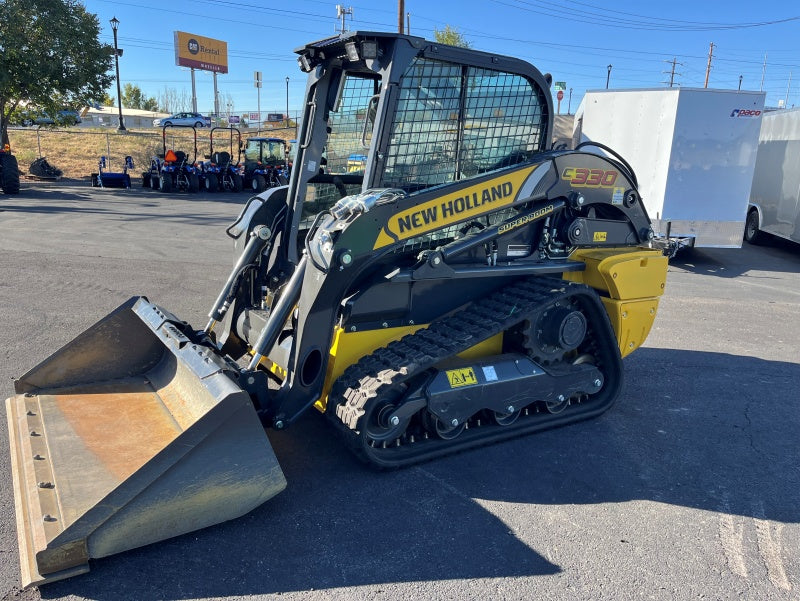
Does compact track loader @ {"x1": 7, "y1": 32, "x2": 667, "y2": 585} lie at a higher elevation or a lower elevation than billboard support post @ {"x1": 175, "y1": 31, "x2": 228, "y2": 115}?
lower

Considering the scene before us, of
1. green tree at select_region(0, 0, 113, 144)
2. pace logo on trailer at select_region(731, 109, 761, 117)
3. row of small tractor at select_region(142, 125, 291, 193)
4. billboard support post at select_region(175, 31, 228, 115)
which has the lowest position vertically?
row of small tractor at select_region(142, 125, 291, 193)

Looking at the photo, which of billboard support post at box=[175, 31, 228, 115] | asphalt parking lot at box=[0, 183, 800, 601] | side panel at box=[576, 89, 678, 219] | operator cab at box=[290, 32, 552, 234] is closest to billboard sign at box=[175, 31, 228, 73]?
billboard support post at box=[175, 31, 228, 115]

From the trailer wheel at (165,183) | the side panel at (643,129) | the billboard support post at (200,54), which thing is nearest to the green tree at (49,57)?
the trailer wheel at (165,183)

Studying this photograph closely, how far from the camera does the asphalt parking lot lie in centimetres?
285

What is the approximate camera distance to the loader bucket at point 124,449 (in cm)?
278

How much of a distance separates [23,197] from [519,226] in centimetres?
1793

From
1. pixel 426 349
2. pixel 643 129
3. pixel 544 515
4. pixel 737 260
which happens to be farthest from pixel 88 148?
pixel 544 515

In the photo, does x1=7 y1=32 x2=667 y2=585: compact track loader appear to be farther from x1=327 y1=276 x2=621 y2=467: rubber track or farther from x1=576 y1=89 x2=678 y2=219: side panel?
x1=576 y1=89 x2=678 y2=219: side panel

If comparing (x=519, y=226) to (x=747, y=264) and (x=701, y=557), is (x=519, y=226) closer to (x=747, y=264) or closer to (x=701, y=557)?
(x=701, y=557)

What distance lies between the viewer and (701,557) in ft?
10.2

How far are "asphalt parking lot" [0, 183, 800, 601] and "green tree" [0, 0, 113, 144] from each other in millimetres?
19073

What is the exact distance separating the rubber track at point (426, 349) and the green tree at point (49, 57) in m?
22.3

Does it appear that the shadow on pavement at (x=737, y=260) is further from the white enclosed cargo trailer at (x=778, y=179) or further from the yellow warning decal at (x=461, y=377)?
the yellow warning decal at (x=461, y=377)

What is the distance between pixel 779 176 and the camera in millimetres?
13000
